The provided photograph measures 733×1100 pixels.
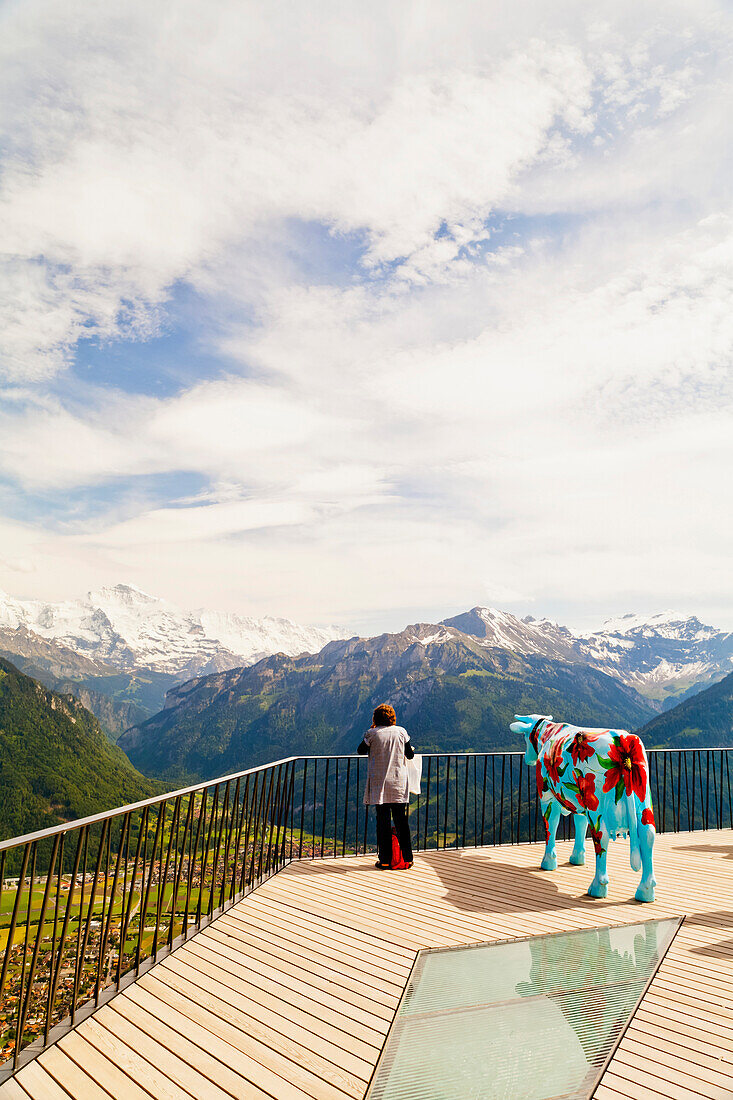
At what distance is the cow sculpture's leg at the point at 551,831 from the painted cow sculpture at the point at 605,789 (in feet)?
0.23

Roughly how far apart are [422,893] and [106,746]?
520 ft

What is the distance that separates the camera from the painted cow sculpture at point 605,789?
555 centimetres

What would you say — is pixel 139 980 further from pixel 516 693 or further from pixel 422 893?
pixel 516 693

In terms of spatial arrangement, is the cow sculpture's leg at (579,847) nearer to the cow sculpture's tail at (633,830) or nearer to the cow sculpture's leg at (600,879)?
the cow sculpture's leg at (600,879)

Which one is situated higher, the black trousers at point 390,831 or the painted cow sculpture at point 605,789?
the painted cow sculpture at point 605,789

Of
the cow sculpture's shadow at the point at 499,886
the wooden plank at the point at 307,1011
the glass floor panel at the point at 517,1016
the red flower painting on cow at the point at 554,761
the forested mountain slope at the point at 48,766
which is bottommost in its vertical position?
the forested mountain slope at the point at 48,766

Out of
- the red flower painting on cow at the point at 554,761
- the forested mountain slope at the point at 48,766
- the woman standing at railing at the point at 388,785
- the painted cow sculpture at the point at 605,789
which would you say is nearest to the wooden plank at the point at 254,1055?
the woman standing at railing at the point at 388,785

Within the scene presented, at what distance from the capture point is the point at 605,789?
570cm

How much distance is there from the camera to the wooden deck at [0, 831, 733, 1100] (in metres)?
3.05

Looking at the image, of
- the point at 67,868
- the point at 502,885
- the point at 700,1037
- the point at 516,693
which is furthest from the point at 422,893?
the point at 516,693

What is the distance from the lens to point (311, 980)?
409 centimetres

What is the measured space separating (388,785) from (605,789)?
2.16m

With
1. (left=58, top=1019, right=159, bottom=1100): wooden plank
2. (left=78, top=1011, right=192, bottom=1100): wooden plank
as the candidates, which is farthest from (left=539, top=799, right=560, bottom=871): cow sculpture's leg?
(left=58, top=1019, right=159, bottom=1100): wooden plank

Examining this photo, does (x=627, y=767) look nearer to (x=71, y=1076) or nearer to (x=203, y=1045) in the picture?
(x=203, y=1045)
